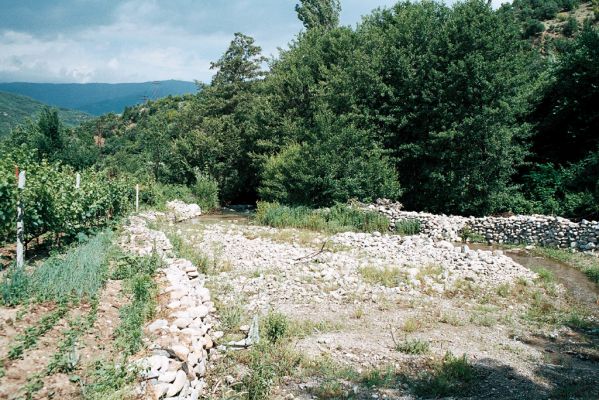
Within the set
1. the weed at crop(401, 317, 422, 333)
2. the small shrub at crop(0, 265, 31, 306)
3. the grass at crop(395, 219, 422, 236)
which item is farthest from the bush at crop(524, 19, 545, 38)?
the small shrub at crop(0, 265, 31, 306)

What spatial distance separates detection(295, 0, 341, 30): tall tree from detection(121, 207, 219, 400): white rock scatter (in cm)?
3162

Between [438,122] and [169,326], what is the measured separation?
19011 mm

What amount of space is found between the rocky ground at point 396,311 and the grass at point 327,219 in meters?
2.92

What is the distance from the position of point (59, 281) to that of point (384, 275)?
25.7 ft

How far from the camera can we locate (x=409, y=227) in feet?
59.6

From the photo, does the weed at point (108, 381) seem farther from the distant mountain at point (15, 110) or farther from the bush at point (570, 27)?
the distant mountain at point (15, 110)

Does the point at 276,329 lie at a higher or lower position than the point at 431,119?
lower

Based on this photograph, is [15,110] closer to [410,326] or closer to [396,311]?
[396,311]

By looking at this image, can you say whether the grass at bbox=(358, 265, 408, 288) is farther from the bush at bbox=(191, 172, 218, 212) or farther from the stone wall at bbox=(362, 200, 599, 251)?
the bush at bbox=(191, 172, 218, 212)

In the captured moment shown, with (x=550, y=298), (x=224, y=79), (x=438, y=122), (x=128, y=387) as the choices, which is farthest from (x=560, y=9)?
(x=128, y=387)

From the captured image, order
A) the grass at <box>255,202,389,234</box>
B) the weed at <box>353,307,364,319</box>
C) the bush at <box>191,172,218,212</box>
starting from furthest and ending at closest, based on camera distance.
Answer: the bush at <box>191,172,218,212</box> < the grass at <box>255,202,389,234</box> < the weed at <box>353,307,364,319</box>

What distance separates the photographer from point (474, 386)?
633 centimetres

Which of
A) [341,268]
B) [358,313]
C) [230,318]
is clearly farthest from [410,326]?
[341,268]

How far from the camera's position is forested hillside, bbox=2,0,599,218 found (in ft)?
67.4
